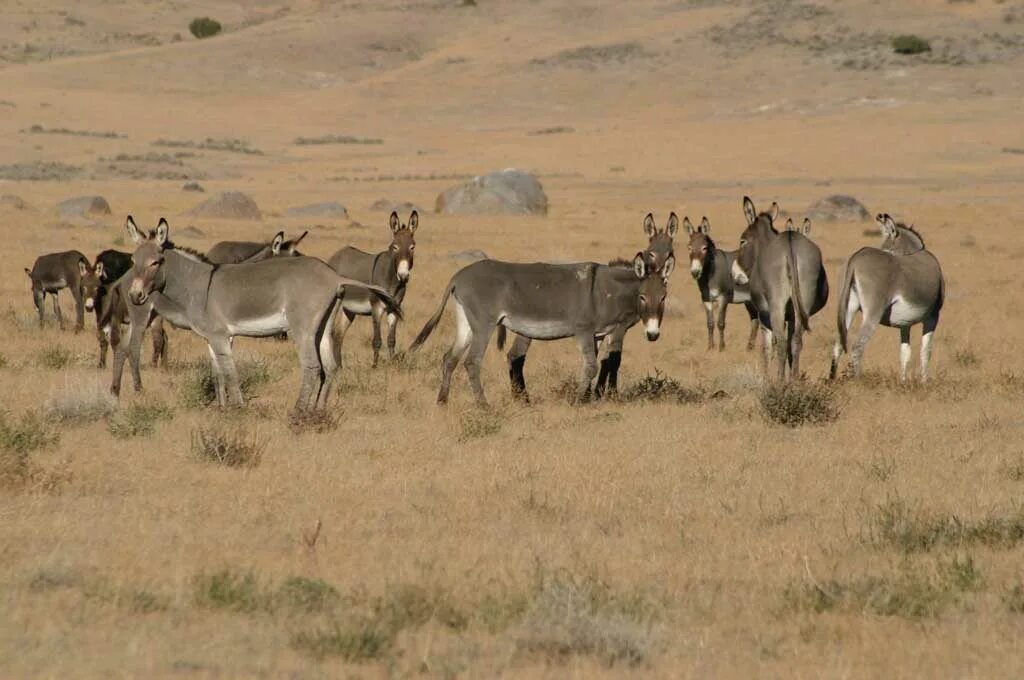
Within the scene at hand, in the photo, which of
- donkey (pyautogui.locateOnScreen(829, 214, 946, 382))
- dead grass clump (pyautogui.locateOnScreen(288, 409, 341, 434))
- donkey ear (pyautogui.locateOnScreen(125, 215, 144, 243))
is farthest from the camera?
donkey (pyautogui.locateOnScreen(829, 214, 946, 382))

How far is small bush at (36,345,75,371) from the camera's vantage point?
59.1 ft

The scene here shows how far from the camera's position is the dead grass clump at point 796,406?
45.8 feet

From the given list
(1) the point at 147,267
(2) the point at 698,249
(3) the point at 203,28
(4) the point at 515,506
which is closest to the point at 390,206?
(2) the point at 698,249

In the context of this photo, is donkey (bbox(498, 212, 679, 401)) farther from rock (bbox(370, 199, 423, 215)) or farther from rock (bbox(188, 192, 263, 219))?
rock (bbox(370, 199, 423, 215))

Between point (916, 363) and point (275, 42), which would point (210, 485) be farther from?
point (275, 42)

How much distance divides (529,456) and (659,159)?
57618 mm

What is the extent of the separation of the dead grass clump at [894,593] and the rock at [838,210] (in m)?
36.1

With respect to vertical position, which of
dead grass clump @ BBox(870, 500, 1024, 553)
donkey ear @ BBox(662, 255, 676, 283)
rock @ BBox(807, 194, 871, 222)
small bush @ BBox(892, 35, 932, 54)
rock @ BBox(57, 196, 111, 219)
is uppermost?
small bush @ BBox(892, 35, 932, 54)

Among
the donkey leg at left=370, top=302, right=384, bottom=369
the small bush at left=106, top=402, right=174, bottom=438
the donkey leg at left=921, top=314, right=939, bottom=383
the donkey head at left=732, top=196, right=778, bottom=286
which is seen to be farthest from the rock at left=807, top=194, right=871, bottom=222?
the small bush at left=106, top=402, right=174, bottom=438

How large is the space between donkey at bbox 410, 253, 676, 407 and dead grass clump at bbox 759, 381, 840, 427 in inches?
66.9

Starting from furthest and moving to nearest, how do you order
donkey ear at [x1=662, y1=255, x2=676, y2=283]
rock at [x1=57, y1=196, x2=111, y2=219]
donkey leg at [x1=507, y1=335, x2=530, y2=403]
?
rock at [x1=57, y1=196, x2=111, y2=219], donkey leg at [x1=507, y1=335, x2=530, y2=403], donkey ear at [x1=662, y1=255, x2=676, y2=283]

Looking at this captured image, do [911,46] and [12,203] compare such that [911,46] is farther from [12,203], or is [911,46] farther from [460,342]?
[460,342]

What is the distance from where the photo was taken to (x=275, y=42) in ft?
407

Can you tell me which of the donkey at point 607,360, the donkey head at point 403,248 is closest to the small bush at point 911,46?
the donkey head at point 403,248
